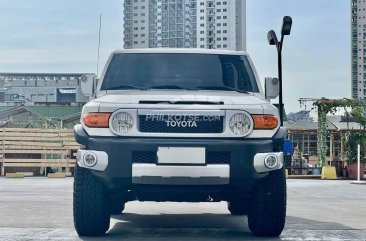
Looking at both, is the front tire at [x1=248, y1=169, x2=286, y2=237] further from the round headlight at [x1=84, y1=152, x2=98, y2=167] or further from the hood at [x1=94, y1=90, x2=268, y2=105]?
the round headlight at [x1=84, y1=152, x2=98, y2=167]

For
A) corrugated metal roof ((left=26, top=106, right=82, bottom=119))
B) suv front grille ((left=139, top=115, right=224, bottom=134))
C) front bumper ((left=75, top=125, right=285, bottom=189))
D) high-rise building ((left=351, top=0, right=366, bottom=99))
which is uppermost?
high-rise building ((left=351, top=0, right=366, bottom=99))

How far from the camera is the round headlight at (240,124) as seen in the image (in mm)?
5770

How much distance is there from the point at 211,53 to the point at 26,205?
4.36 meters

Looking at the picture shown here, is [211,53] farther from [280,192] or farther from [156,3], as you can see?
[156,3]

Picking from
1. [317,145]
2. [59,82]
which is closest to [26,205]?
[317,145]

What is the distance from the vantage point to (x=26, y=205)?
32.7 feet

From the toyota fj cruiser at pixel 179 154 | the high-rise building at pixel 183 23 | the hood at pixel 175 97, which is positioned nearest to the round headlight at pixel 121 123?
the toyota fj cruiser at pixel 179 154

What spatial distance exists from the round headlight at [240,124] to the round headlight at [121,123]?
90cm

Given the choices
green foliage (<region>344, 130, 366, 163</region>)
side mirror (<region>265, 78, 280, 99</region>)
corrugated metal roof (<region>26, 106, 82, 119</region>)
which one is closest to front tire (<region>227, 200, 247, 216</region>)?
side mirror (<region>265, 78, 280, 99</region>)

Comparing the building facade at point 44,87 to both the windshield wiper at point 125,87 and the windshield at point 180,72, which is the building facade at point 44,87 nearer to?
the windshield at point 180,72

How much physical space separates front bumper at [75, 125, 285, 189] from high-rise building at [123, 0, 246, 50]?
Result: 564ft

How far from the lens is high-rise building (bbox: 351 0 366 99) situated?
170 metres

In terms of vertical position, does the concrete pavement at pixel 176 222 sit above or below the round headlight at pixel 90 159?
below

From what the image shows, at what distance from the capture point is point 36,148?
1056 inches
